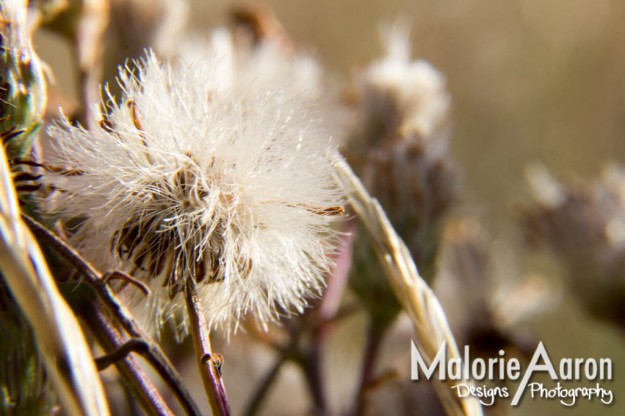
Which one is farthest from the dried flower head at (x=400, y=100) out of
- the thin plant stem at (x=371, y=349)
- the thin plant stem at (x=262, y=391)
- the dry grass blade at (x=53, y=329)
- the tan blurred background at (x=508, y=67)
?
the tan blurred background at (x=508, y=67)

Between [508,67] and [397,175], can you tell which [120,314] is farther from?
[508,67]

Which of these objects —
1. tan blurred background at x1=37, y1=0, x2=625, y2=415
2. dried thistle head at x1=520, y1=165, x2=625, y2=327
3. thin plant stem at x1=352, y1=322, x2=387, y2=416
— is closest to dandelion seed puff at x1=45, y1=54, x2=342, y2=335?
thin plant stem at x1=352, y1=322, x2=387, y2=416

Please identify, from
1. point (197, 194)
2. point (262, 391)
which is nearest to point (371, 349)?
point (262, 391)

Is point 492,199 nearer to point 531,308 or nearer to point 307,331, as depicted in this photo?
point 531,308

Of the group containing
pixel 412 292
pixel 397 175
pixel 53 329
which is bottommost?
pixel 53 329

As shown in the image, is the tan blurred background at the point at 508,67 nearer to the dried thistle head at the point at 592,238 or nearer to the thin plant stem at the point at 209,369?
the dried thistle head at the point at 592,238
